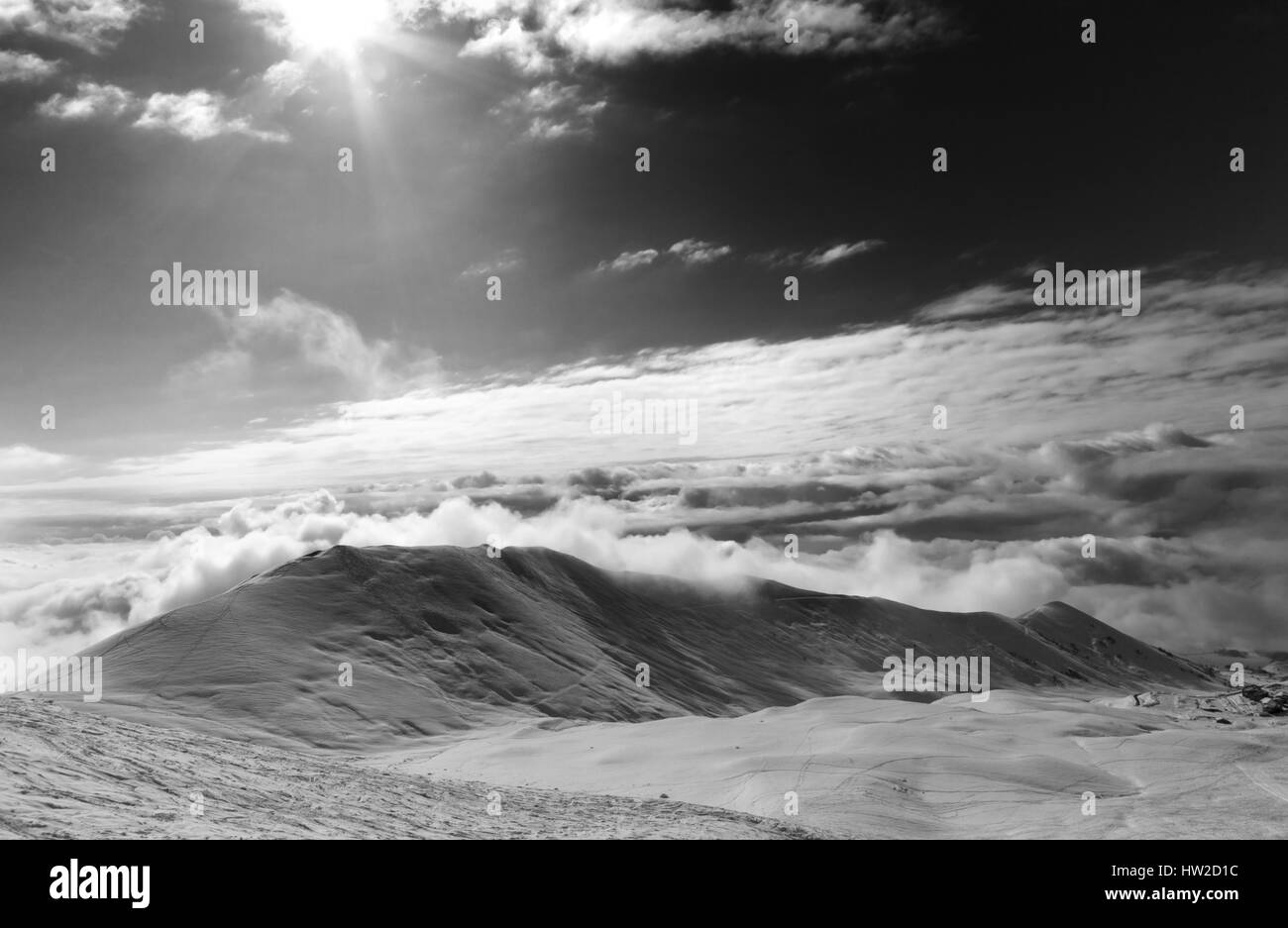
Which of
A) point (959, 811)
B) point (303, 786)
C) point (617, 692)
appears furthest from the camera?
point (617, 692)

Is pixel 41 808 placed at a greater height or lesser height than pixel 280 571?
greater

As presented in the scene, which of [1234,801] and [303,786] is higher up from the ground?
[303,786]

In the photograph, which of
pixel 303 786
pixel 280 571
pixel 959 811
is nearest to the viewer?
pixel 303 786
